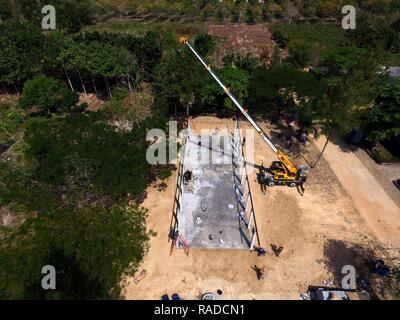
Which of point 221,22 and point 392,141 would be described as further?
point 221,22

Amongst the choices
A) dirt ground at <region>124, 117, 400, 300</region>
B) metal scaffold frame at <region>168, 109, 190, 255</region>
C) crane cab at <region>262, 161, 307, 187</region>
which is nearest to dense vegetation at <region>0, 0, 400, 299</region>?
dirt ground at <region>124, 117, 400, 300</region>

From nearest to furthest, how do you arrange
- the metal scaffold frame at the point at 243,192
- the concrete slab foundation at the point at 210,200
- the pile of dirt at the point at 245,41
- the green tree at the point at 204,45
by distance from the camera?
1. the concrete slab foundation at the point at 210,200
2. the metal scaffold frame at the point at 243,192
3. the green tree at the point at 204,45
4. the pile of dirt at the point at 245,41

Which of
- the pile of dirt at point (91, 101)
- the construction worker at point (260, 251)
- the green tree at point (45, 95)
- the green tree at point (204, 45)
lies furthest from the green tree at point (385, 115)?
the green tree at point (45, 95)

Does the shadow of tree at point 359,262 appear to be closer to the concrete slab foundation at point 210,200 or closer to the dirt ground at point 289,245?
the dirt ground at point 289,245

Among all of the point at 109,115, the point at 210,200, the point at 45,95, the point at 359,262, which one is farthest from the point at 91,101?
the point at 359,262

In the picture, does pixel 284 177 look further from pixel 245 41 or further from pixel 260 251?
pixel 245 41

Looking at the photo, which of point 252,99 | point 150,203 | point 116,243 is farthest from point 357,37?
point 116,243
